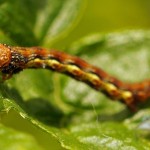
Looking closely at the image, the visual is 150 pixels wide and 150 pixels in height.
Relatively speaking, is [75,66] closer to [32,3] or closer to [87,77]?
[87,77]

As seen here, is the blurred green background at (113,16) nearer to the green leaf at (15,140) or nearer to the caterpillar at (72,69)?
the caterpillar at (72,69)

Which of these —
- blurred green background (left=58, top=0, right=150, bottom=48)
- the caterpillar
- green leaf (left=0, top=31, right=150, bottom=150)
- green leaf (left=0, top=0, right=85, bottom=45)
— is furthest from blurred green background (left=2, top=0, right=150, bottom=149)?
the caterpillar

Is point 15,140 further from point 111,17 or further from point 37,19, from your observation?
point 111,17

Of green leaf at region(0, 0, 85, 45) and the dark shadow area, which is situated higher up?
green leaf at region(0, 0, 85, 45)

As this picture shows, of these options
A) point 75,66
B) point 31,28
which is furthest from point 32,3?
point 75,66

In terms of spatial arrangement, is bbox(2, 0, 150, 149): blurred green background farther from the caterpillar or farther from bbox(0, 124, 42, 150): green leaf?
bbox(0, 124, 42, 150): green leaf

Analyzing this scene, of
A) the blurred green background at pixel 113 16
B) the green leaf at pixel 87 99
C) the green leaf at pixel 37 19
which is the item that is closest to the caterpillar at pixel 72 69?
the green leaf at pixel 87 99

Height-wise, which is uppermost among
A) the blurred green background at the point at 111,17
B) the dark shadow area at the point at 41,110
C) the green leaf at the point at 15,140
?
the blurred green background at the point at 111,17
